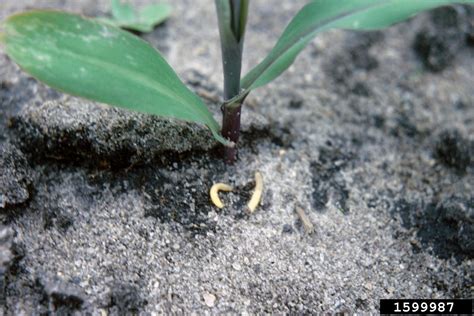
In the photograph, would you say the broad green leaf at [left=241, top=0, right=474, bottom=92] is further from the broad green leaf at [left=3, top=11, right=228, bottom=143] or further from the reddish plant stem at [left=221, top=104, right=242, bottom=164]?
the broad green leaf at [left=3, top=11, right=228, bottom=143]

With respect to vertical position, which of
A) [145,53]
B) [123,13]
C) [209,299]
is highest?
[145,53]

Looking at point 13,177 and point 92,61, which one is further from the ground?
point 92,61

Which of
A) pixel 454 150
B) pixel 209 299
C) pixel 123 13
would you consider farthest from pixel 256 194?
pixel 123 13

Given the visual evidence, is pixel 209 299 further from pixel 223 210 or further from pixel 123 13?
pixel 123 13

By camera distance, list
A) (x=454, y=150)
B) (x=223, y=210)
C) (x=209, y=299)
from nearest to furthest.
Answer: (x=209, y=299) < (x=223, y=210) < (x=454, y=150)

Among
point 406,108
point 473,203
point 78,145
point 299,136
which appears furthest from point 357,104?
point 78,145
